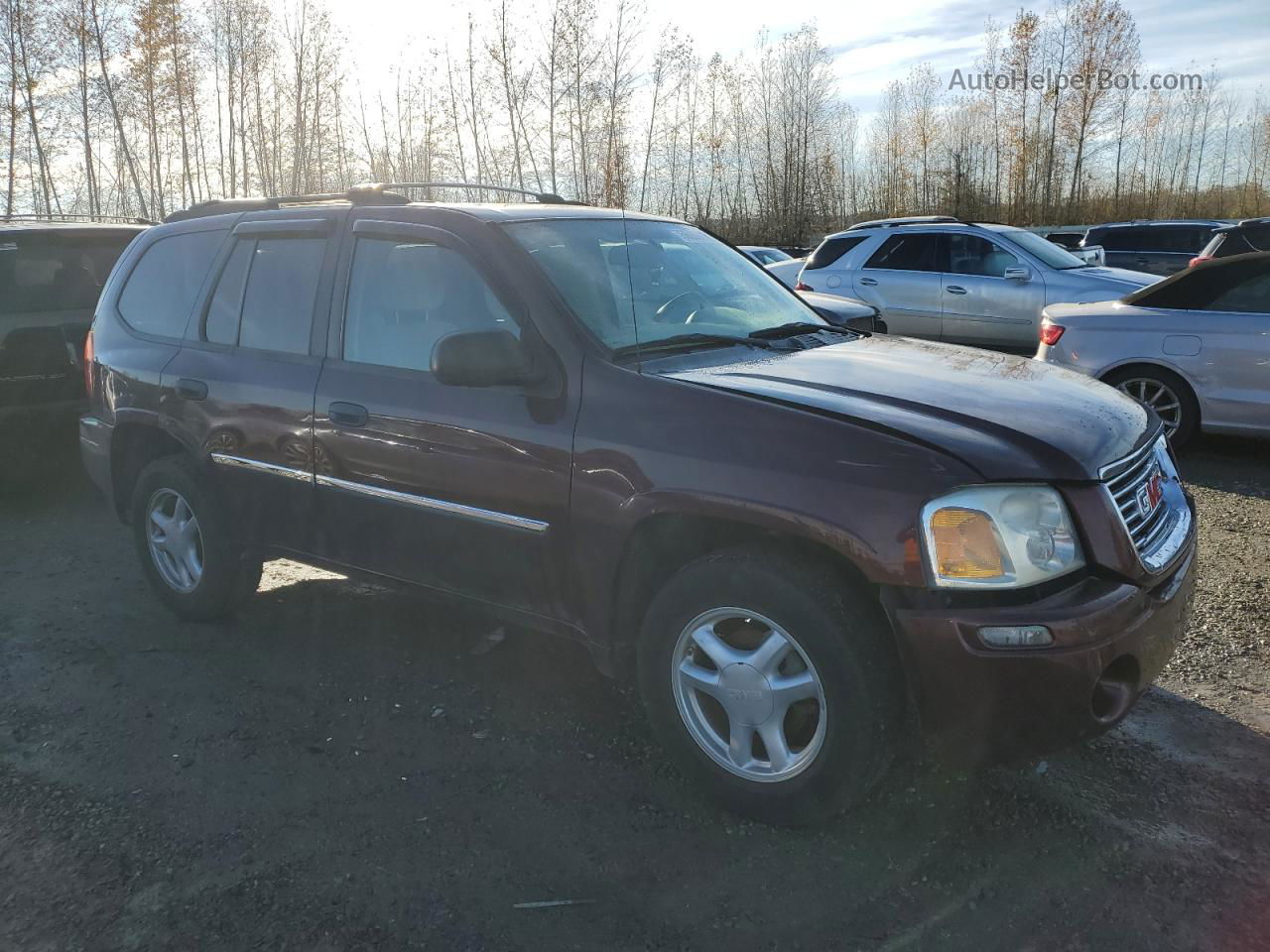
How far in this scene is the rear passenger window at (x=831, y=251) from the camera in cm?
1206

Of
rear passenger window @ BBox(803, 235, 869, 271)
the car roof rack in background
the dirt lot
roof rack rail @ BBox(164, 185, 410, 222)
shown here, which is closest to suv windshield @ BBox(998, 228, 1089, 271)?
rear passenger window @ BBox(803, 235, 869, 271)

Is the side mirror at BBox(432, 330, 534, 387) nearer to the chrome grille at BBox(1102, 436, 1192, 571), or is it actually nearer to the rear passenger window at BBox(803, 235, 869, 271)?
the chrome grille at BBox(1102, 436, 1192, 571)

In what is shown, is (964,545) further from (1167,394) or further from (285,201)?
(1167,394)

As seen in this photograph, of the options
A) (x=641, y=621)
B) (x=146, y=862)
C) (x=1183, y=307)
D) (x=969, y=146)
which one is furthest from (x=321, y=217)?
(x=969, y=146)

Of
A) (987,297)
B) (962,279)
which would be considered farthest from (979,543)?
(962,279)

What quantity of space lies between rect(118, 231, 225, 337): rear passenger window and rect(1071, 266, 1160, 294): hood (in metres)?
8.86

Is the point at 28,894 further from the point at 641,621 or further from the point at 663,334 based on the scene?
the point at 663,334

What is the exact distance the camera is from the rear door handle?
4.22 meters

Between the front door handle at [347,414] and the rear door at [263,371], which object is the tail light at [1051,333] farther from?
the front door handle at [347,414]

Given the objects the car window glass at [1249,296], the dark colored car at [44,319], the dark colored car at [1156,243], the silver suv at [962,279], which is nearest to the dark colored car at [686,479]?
the dark colored car at [44,319]

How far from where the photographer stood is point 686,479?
2.77 metres

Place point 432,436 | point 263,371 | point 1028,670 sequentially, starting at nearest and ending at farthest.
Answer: point 1028,670 → point 432,436 → point 263,371

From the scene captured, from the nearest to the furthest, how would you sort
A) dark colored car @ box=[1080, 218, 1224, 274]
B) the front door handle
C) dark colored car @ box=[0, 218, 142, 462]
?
the front door handle < dark colored car @ box=[0, 218, 142, 462] < dark colored car @ box=[1080, 218, 1224, 274]

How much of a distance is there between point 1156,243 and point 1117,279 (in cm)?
766
